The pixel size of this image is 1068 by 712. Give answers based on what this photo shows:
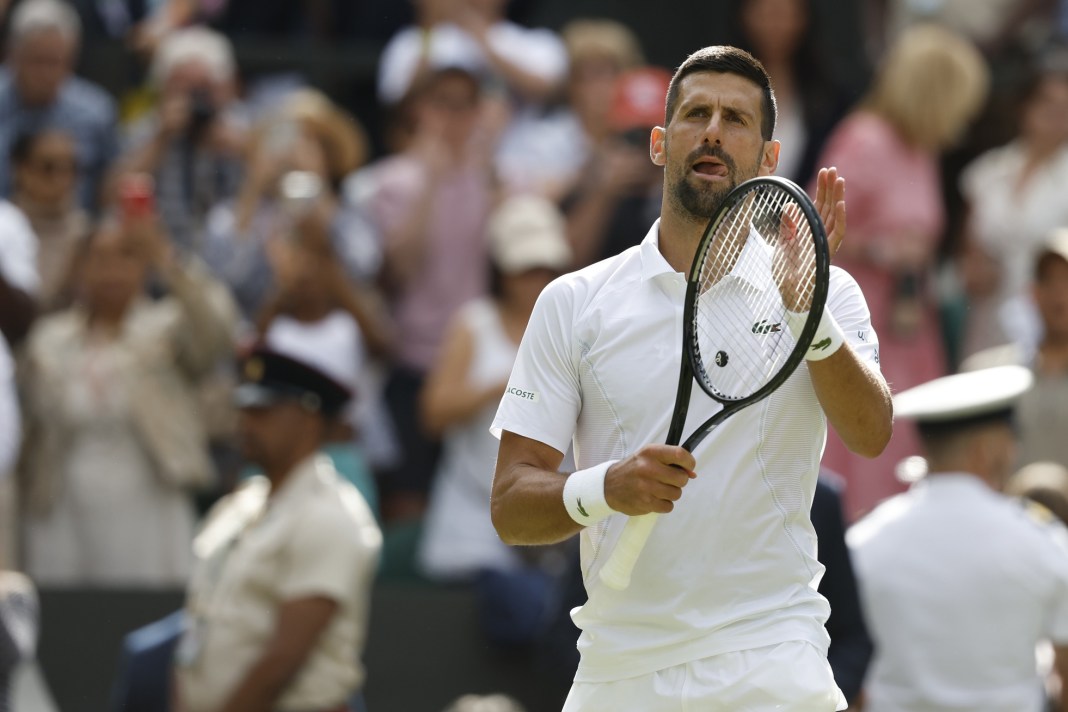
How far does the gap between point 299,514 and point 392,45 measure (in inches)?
184

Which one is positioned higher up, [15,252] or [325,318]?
[15,252]

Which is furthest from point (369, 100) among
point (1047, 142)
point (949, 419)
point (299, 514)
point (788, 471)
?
point (788, 471)

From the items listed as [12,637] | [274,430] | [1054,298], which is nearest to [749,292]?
[274,430]

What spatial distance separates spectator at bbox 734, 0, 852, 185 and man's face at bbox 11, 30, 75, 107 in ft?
10.8

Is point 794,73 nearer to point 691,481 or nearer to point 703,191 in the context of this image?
point 703,191

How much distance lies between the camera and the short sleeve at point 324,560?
6.46 meters

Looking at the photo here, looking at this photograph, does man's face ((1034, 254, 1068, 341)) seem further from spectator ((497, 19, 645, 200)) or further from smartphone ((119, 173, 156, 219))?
smartphone ((119, 173, 156, 219))

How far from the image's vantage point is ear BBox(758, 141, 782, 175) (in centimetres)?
398

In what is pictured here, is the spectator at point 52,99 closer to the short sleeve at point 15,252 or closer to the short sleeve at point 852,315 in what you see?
the short sleeve at point 15,252

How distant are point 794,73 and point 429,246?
1.93m

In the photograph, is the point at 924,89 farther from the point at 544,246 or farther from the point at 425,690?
the point at 425,690

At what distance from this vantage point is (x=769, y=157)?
13.2ft

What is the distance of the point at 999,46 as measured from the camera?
36.0 ft

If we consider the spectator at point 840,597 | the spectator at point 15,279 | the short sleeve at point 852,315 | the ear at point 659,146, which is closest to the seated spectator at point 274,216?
the spectator at point 15,279
